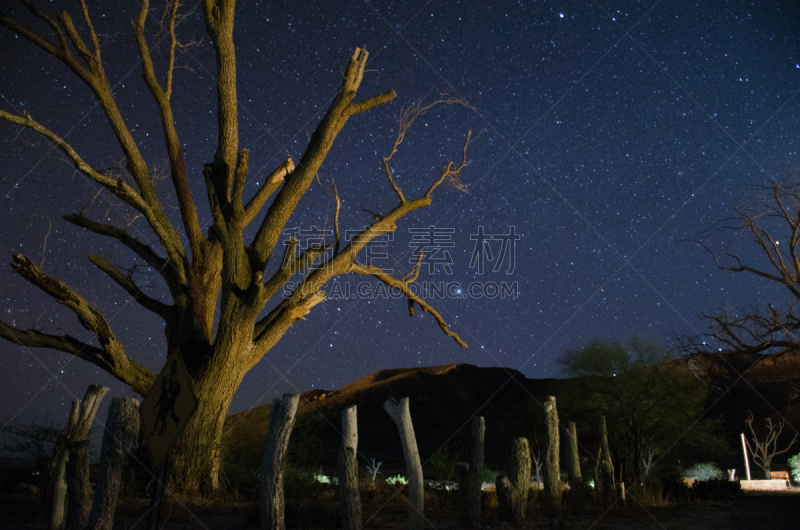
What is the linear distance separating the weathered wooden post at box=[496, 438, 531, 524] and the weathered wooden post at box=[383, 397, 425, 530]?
5.16 ft

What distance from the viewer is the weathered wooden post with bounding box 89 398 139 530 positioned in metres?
5.95

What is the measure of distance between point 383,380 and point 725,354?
63.4 m

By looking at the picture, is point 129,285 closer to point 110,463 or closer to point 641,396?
point 110,463

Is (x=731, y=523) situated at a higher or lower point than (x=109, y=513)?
lower

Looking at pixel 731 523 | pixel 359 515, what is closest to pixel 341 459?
pixel 359 515

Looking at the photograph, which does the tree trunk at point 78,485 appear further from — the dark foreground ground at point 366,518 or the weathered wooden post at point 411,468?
the weathered wooden post at point 411,468

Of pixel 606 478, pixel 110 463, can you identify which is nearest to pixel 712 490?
pixel 606 478

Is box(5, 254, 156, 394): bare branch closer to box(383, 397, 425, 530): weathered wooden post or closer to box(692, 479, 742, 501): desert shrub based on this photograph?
box(383, 397, 425, 530): weathered wooden post

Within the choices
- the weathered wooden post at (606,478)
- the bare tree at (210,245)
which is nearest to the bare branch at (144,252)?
the bare tree at (210,245)

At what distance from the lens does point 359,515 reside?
6.61m

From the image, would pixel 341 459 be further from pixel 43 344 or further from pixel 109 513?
pixel 43 344

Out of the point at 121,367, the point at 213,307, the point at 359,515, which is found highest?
the point at 213,307

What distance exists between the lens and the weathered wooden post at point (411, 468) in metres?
7.04

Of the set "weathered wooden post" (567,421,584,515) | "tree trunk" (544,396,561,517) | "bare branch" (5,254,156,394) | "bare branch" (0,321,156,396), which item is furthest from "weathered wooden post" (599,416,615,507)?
"bare branch" (5,254,156,394)
